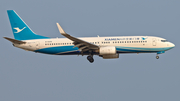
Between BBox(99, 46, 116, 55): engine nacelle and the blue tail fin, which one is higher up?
the blue tail fin

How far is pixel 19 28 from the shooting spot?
50188mm

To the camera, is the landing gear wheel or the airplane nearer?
the airplane

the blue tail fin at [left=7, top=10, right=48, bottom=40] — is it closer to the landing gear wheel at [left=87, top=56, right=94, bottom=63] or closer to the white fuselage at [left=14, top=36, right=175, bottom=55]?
the white fuselage at [left=14, top=36, right=175, bottom=55]

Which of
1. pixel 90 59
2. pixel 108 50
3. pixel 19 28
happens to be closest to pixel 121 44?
pixel 108 50

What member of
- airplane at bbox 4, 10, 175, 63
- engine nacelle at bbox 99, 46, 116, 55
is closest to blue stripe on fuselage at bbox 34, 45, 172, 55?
airplane at bbox 4, 10, 175, 63

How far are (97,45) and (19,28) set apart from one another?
13.2 meters

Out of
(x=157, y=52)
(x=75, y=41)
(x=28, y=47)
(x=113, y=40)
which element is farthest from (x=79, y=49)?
(x=157, y=52)

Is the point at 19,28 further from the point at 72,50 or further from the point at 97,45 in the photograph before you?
the point at 97,45

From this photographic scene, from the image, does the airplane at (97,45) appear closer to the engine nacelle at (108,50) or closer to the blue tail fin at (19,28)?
the engine nacelle at (108,50)

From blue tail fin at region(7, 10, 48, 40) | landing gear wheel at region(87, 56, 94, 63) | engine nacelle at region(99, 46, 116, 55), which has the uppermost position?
blue tail fin at region(7, 10, 48, 40)

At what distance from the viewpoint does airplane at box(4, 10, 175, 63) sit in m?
45.5

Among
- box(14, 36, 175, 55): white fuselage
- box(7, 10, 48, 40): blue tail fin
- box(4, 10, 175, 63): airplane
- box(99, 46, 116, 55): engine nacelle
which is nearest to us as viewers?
box(99, 46, 116, 55): engine nacelle

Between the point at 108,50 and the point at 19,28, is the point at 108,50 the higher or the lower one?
the lower one

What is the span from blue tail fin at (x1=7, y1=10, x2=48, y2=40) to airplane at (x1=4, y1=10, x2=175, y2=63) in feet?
1.95
